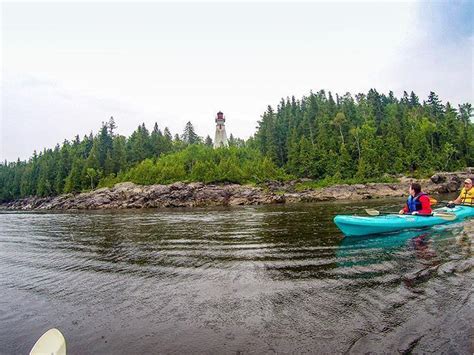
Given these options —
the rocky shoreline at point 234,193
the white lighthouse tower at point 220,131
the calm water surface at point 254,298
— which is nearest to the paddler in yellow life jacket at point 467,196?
the calm water surface at point 254,298

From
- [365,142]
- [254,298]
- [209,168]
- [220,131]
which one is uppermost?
[220,131]

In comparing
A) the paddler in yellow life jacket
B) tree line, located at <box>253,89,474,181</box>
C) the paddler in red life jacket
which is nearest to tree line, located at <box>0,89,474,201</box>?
tree line, located at <box>253,89,474,181</box>

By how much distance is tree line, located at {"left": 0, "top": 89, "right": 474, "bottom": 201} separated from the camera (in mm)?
64812

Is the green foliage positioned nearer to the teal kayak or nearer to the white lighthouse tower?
the white lighthouse tower

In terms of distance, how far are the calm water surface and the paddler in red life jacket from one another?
195 cm

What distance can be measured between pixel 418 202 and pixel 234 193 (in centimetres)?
4041

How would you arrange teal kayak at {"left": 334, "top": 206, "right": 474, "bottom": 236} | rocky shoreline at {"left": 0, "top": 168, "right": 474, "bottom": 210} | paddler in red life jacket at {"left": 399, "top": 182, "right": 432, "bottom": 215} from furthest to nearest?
rocky shoreline at {"left": 0, "top": 168, "right": 474, "bottom": 210} < paddler in red life jacket at {"left": 399, "top": 182, "right": 432, "bottom": 215} < teal kayak at {"left": 334, "top": 206, "right": 474, "bottom": 236}

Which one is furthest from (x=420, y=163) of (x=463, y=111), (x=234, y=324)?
(x=234, y=324)

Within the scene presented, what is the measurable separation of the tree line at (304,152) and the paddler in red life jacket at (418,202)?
47.8 metres

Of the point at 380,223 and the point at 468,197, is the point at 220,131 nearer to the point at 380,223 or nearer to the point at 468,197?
the point at 468,197

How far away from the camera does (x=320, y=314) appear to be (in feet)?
20.3

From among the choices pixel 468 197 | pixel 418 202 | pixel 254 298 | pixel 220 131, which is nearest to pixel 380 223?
pixel 418 202

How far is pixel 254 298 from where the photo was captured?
7336 millimetres

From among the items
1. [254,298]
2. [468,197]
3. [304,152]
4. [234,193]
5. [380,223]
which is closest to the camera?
[254,298]
